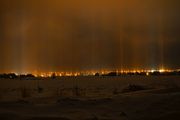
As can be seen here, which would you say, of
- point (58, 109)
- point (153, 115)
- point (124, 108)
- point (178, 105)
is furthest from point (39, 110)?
point (178, 105)

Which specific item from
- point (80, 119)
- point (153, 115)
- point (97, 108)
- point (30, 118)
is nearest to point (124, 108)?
Answer: point (97, 108)

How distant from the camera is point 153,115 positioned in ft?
30.5

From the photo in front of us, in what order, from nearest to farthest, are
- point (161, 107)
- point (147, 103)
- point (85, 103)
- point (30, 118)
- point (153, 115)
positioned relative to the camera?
point (30, 118) < point (153, 115) < point (161, 107) < point (147, 103) < point (85, 103)

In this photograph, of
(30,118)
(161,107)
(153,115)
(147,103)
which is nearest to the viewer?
(30,118)

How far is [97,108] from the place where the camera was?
437 inches

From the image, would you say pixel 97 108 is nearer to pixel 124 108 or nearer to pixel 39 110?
pixel 124 108

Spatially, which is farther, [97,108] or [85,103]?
[85,103]

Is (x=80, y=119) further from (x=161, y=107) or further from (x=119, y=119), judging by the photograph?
(x=161, y=107)

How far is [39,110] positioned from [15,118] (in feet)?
6.36

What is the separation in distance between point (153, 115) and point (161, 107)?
4.43 feet

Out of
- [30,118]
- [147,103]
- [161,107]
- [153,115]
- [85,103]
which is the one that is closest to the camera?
[30,118]

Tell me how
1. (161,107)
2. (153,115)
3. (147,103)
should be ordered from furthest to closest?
(147,103) < (161,107) < (153,115)

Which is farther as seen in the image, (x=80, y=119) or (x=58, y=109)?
(x=58, y=109)

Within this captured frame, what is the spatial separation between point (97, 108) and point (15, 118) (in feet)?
11.2
